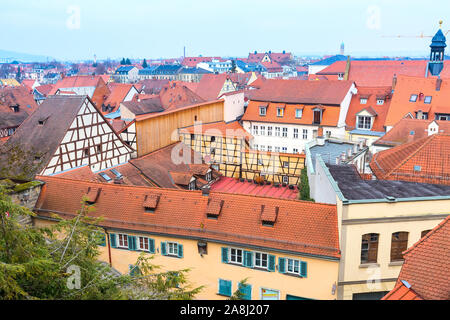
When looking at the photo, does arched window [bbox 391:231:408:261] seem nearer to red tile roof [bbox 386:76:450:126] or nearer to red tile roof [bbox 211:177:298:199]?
red tile roof [bbox 211:177:298:199]

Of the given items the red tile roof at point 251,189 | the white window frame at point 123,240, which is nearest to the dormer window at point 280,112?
the red tile roof at point 251,189

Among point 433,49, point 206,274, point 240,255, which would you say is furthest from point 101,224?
point 433,49

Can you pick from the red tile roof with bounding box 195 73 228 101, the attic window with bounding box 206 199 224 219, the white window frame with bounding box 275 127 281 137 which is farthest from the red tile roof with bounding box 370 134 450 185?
the red tile roof with bounding box 195 73 228 101

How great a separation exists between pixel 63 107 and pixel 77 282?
1935 centimetres

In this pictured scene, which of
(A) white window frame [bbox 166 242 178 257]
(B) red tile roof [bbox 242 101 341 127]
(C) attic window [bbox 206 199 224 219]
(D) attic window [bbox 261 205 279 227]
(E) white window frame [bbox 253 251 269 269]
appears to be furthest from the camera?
(B) red tile roof [bbox 242 101 341 127]

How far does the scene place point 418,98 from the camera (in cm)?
3616

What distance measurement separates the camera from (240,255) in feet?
54.7

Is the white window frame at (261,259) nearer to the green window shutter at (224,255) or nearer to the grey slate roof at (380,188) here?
the green window shutter at (224,255)

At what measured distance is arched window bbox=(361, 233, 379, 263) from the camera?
15016 mm

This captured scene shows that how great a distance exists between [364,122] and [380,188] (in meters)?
22.0

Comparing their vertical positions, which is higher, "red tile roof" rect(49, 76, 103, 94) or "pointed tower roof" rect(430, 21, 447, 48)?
"pointed tower roof" rect(430, 21, 447, 48)

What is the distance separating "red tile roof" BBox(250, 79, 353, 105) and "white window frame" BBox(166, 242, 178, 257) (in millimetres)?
25236

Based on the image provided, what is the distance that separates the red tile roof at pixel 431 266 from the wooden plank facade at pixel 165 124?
22853 millimetres
